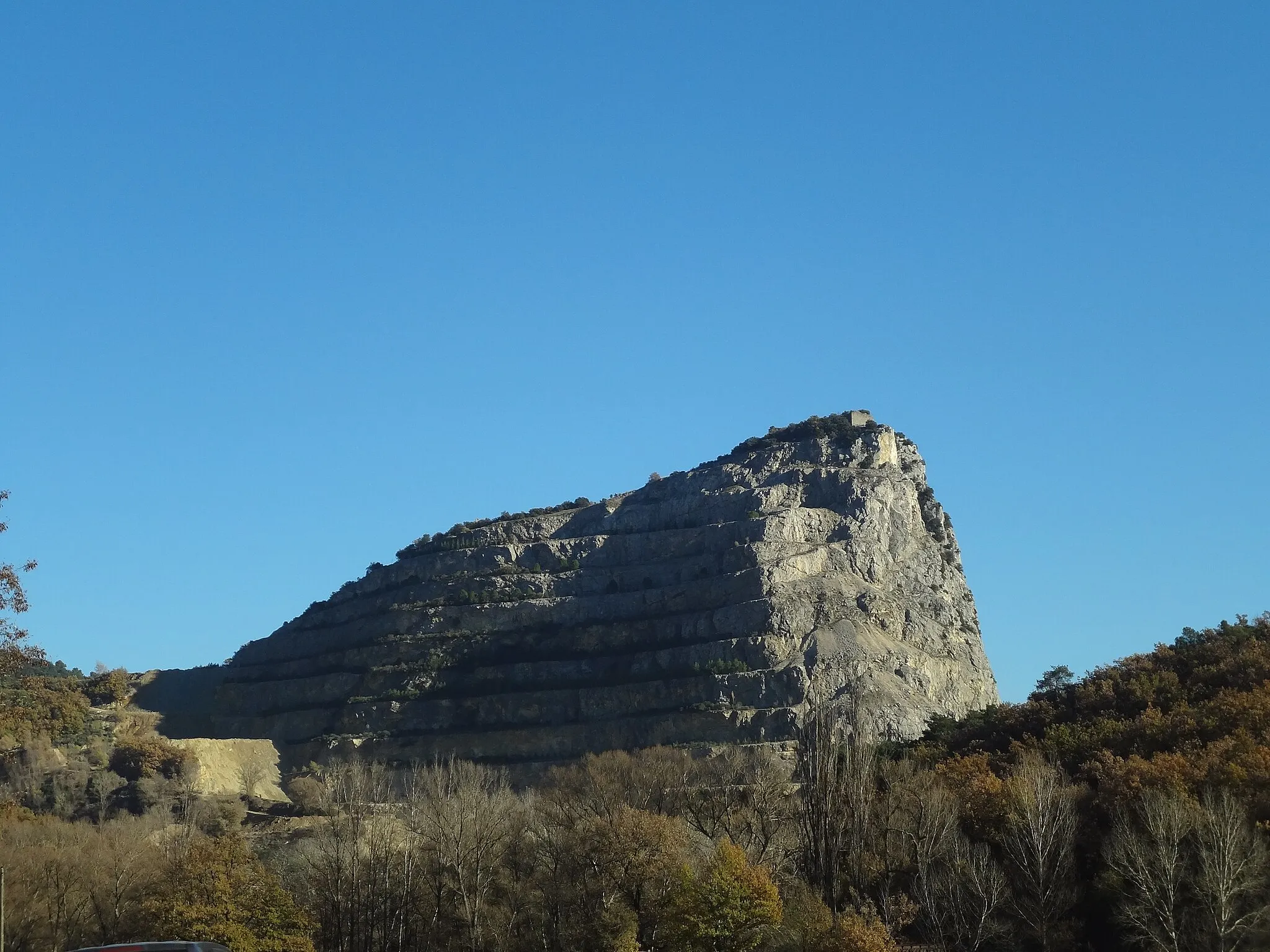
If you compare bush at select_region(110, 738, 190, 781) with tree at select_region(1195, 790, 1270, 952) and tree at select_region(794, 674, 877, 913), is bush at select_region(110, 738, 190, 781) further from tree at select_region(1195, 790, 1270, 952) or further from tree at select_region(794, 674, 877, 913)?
tree at select_region(1195, 790, 1270, 952)

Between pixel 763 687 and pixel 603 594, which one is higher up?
Result: pixel 603 594

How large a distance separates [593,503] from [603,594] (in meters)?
27.1

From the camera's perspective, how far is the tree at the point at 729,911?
6475cm

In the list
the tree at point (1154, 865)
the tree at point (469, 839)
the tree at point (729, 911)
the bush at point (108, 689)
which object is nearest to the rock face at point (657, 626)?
the bush at point (108, 689)

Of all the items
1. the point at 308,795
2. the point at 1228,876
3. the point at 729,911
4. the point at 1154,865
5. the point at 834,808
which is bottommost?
the point at 729,911

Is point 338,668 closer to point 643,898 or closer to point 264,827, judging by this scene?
point 264,827

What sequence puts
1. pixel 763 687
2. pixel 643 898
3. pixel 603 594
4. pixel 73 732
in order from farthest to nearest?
1. pixel 603 594
2. pixel 73 732
3. pixel 763 687
4. pixel 643 898

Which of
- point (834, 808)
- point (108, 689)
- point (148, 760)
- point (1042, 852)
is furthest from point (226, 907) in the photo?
point (108, 689)

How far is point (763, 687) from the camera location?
134750 mm

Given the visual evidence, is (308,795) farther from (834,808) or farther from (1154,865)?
(1154,865)

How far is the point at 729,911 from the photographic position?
2557 inches

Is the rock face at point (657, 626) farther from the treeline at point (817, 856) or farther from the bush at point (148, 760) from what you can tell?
the treeline at point (817, 856)

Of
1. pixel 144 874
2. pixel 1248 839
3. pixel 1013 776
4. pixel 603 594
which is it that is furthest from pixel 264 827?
pixel 1248 839

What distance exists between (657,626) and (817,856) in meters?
79.4
